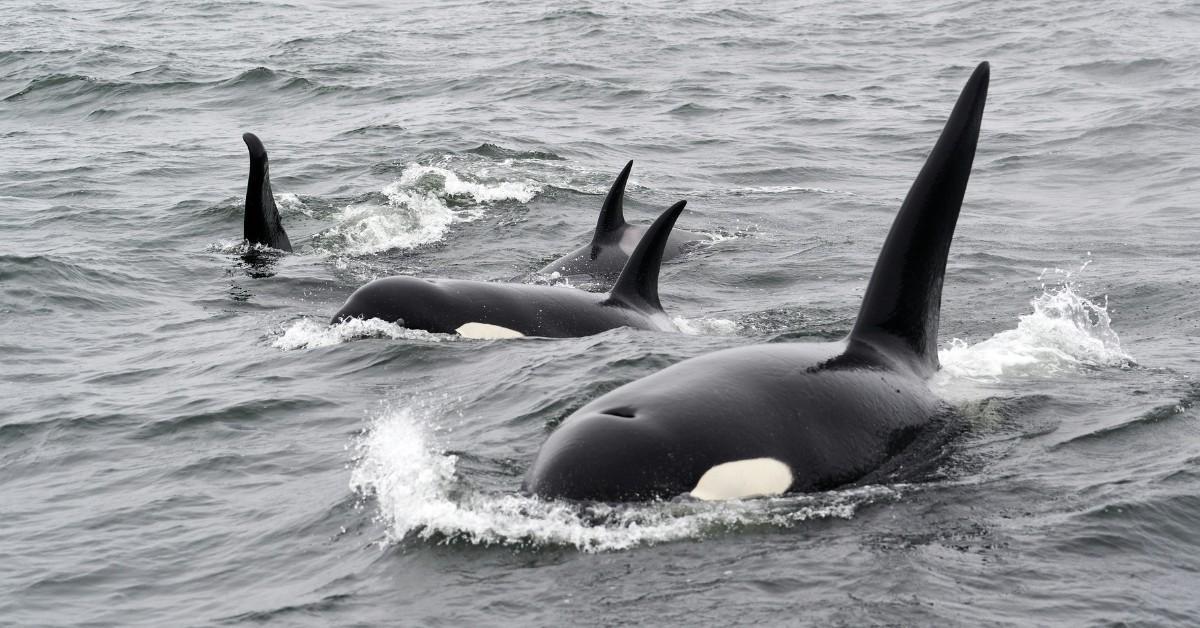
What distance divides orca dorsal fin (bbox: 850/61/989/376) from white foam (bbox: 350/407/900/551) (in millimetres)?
1395

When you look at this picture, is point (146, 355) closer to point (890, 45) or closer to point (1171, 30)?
point (890, 45)

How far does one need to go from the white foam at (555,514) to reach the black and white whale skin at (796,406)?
0.26 feet

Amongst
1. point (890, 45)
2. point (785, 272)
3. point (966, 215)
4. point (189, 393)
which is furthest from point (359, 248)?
point (890, 45)

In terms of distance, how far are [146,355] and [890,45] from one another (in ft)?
88.1

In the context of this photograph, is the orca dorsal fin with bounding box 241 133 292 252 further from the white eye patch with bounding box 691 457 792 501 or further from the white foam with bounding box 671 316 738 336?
the white eye patch with bounding box 691 457 792 501

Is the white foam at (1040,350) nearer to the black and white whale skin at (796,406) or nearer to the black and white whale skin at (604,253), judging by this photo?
the black and white whale skin at (796,406)

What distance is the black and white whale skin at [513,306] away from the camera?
37.0 feet

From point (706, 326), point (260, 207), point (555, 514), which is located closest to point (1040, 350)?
point (706, 326)

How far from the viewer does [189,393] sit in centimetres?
1055

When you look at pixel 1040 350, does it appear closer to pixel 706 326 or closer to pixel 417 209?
pixel 706 326

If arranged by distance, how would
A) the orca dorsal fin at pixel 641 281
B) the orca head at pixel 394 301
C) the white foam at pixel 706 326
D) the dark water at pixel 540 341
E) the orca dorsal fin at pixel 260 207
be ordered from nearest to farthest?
1. the dark water at pixel 540 341
2. the orca head at pixel 394 301
3. the orca dorsal fin at pixel 641 281
4. the white foam at pixel 706 326
5. the orca dorsal fin at pixel 260 207

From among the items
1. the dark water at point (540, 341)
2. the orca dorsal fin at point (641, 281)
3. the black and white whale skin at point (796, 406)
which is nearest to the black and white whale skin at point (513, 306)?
the orca dorsal fin at point (641, 281)

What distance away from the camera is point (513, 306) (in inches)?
456

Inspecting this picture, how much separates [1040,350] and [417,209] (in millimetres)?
10683
